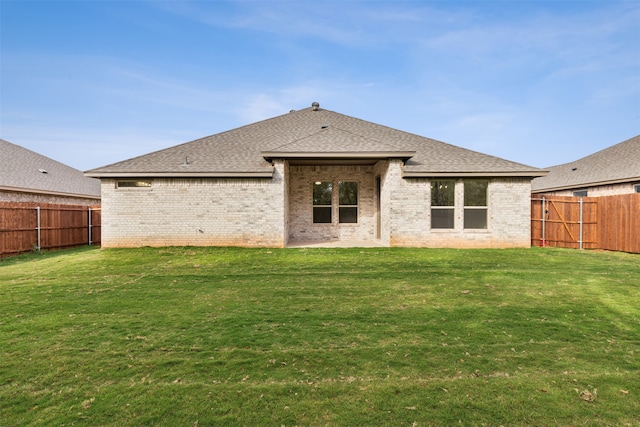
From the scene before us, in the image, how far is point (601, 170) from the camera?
1591 cm

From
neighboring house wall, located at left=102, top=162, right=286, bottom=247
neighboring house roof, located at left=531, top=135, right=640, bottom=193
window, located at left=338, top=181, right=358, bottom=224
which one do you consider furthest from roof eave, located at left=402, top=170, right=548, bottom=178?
neighboring house roof, located at left=531, top=135, right=640, bottom=193

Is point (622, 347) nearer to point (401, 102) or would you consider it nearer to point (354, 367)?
point (354, 367)

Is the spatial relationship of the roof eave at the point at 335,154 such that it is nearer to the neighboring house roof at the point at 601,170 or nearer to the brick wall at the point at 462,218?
the brick wall at the point at 462,218

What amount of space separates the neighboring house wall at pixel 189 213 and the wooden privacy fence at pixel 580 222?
10.8 m

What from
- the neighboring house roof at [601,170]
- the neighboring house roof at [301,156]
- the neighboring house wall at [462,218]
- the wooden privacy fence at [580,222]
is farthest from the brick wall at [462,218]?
the neighboring house roof at [601,170]

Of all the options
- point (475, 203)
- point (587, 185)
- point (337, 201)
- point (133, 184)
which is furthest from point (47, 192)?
point (587, 185)

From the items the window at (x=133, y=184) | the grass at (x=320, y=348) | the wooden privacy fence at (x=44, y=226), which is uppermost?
the window at (x=133, y=184)

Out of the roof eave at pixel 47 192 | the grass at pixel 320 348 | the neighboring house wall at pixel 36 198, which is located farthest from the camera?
the neighboring house wall at pixel 36 198

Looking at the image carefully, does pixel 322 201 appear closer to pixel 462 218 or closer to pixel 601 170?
pixel 462 218

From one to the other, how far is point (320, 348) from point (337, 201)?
10313 mm

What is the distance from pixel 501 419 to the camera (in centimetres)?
244

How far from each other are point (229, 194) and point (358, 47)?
46.0 ft

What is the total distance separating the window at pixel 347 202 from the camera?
13797mm

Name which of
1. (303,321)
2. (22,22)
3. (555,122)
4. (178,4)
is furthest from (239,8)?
(555,122)
